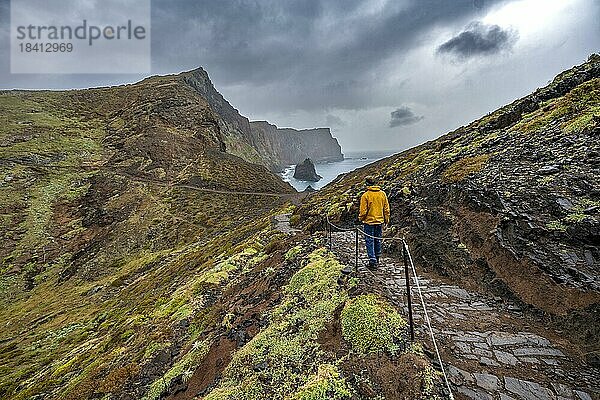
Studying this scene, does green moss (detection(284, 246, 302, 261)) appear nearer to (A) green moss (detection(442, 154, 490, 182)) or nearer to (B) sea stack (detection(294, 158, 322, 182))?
(A) green moss (detection(442, 154, 490, 182))

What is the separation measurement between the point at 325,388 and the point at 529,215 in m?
6.14

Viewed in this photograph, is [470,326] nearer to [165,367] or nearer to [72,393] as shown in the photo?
[165,367]

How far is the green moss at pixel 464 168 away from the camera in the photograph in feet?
34.0

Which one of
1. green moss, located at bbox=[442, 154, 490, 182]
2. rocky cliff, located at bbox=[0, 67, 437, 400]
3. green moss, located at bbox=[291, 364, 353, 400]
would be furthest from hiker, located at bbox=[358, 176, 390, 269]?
green moss, located at bbox=[442, 154, 490, 182]

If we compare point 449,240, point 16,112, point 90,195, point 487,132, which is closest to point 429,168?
point 487,132

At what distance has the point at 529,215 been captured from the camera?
7.05m

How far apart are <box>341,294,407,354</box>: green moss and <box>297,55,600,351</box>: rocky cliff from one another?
294 cm

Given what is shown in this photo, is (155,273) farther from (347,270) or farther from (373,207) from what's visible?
(373,207)

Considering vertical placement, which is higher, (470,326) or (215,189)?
(215,189)

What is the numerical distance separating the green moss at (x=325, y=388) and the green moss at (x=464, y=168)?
8258 millimetres

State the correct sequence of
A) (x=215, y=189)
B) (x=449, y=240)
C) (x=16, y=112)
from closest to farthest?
(x=449, y=240)
(x=215, y=189)
(x=16, y=112)

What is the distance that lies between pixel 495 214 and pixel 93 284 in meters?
30.1

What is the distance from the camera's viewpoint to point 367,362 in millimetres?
4684

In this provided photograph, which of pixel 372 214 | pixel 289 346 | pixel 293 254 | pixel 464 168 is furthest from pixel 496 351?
pixel 464 168
